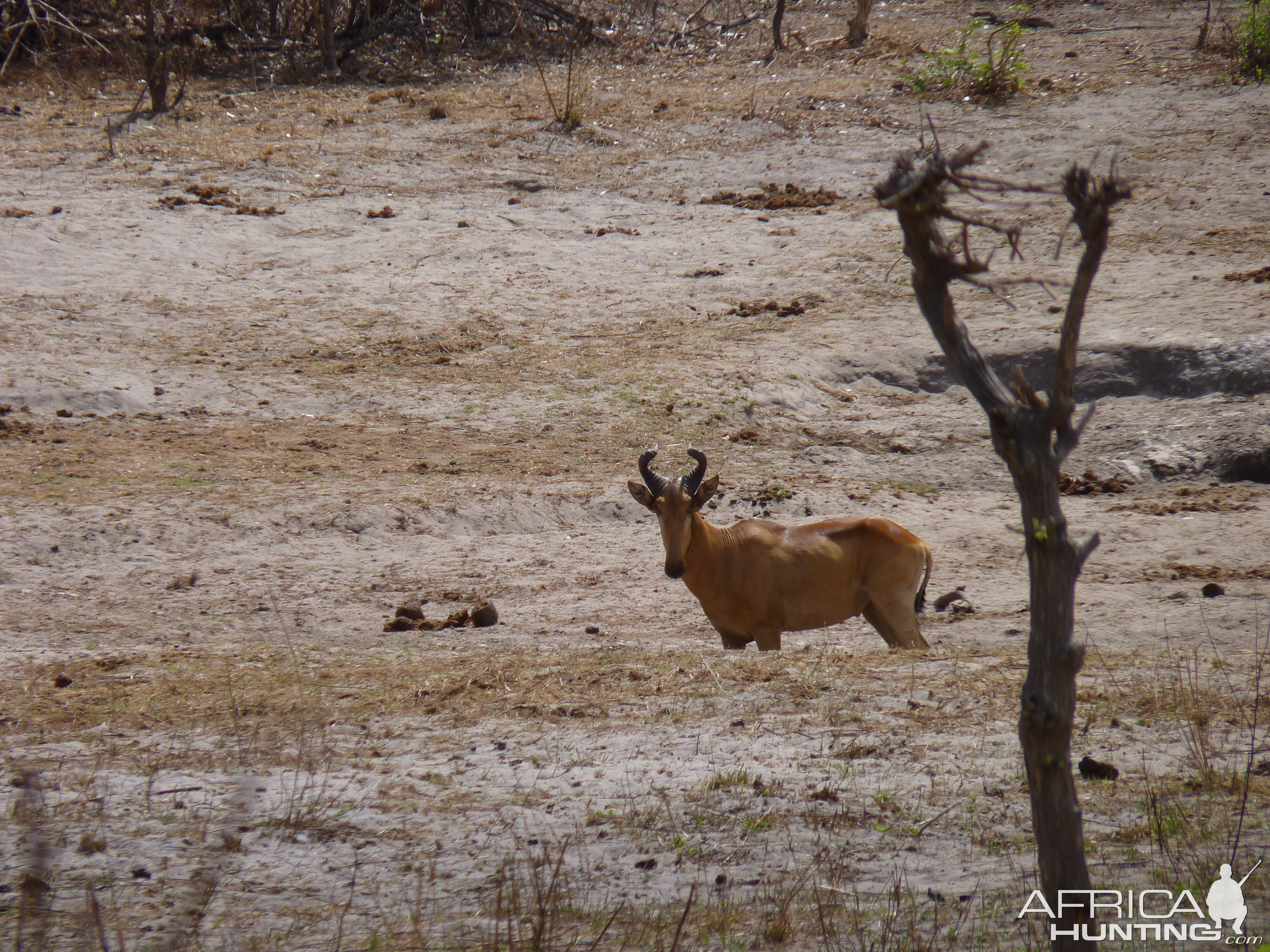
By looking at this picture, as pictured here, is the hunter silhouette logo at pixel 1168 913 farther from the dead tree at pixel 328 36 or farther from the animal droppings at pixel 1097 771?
the dead tree at pixel 328 36

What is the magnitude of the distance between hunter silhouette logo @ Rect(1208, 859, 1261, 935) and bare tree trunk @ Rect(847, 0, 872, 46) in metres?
20.5

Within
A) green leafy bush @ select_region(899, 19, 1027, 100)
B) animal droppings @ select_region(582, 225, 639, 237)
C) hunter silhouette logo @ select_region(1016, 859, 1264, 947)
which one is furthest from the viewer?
green leafy bush @ select_region(899, 19, 1027, 100)

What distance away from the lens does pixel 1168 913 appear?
13.1 feet

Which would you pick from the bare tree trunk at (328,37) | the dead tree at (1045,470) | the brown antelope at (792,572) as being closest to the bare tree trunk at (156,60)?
the bare tree trunk at (328,37)

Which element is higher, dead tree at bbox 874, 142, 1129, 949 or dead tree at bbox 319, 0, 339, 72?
dead tree at bbox 319, 0, 339, 72

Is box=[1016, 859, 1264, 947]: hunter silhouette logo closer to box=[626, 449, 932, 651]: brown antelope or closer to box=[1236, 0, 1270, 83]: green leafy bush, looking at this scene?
box=[626, 449, 932, 651]: brown antelope

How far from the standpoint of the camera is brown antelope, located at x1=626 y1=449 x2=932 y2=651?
8258 millimetres

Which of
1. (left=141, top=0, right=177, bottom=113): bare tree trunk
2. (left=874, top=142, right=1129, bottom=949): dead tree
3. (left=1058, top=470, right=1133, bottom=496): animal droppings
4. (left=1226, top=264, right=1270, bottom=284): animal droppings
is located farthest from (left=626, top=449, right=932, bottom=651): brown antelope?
(left=141, top=0, right=177, bottom=113): bare tree trunk

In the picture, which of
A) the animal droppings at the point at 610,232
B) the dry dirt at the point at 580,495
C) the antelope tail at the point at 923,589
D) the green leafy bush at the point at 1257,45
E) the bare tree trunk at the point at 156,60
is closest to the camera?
the dry dirt at the point at 580,495

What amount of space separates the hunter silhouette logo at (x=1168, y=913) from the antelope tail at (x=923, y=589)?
429 centimetres

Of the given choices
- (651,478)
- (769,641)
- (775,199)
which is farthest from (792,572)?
(775,199)

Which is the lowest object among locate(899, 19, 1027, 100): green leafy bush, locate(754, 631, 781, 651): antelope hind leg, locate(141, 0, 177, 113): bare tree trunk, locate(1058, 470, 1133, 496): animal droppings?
locate(754, 631, 781, 651): antelope hind leg

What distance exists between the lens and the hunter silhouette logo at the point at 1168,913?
3.76 m

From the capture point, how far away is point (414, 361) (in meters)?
13.6
